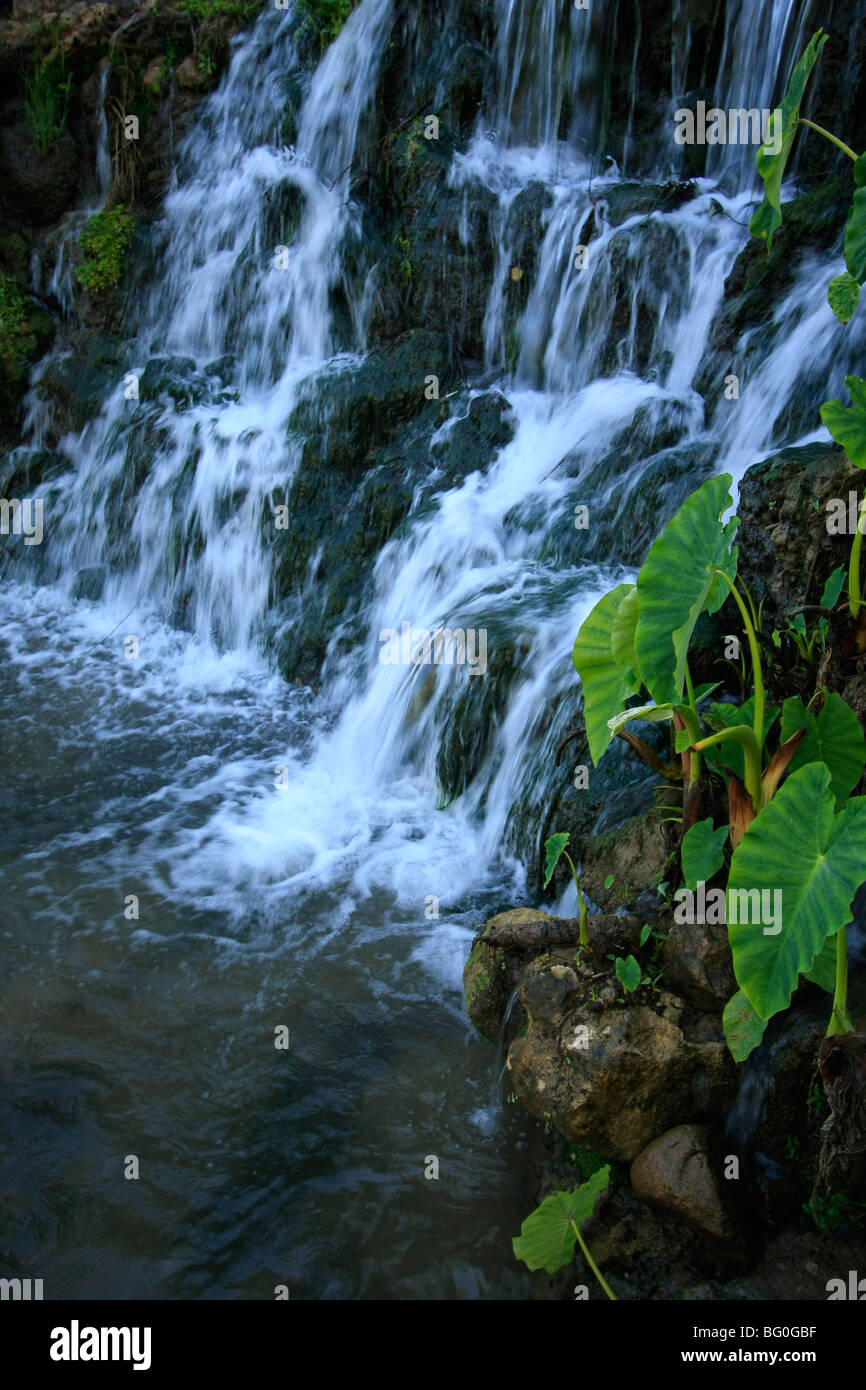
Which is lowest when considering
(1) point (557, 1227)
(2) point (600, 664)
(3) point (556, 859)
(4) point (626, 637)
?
(1) point (557, 1227)

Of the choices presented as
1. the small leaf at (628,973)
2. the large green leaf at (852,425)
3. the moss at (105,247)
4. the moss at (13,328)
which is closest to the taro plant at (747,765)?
the small leaf at (628,973)

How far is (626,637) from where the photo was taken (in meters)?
3.41

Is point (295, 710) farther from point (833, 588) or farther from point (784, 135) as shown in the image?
point (784, 135)

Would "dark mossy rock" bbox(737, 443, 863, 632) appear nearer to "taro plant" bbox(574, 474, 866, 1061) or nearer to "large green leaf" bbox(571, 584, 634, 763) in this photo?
"taro plant" bbox(574, 474, 866, 1061)

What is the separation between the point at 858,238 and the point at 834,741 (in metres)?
1.64

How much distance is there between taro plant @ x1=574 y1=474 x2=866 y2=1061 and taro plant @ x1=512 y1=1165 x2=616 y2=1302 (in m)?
0.59

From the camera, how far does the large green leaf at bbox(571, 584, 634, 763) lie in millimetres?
3506

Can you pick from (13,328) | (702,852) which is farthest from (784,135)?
(13,328)

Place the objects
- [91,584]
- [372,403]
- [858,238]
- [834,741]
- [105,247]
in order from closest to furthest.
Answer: [834,741]
[858,238]
[372,403]
[91,584]
[105,247]

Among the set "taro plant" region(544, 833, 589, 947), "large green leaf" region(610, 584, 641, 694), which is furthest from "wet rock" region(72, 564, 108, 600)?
"large green leaf" region(610, 584, 641, 694)

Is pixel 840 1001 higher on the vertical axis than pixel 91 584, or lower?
lower

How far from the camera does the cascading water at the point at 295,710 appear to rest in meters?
3.67
